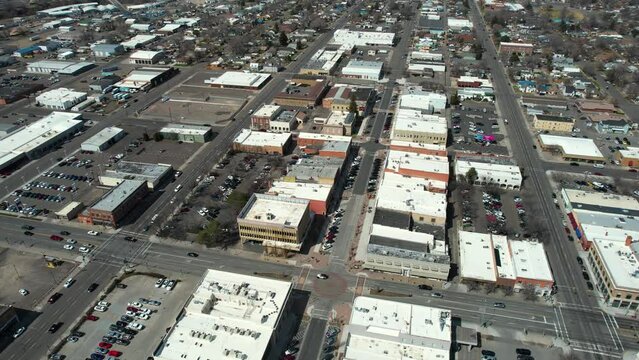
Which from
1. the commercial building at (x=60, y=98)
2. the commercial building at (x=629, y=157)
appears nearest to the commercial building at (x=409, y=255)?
the commercial building at (x=629, y=157)

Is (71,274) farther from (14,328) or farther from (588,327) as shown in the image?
(588,327)

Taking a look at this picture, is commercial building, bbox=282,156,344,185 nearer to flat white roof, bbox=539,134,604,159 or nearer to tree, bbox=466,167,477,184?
tree, bbox=466,167,477,184

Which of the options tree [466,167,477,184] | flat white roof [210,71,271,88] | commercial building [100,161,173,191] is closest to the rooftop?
commercial building [100,161,173,191]

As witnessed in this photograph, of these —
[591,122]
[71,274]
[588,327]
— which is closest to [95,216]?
[71,274]

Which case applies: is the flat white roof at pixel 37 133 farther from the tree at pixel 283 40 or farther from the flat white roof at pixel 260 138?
the tree at pixel 283 40

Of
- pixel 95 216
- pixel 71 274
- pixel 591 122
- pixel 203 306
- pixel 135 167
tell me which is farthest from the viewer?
pixel 591 122

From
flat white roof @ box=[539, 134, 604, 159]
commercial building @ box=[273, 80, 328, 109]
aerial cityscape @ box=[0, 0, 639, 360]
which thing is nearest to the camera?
aerial cityscape @ box=[0, 0, 639, 360]
